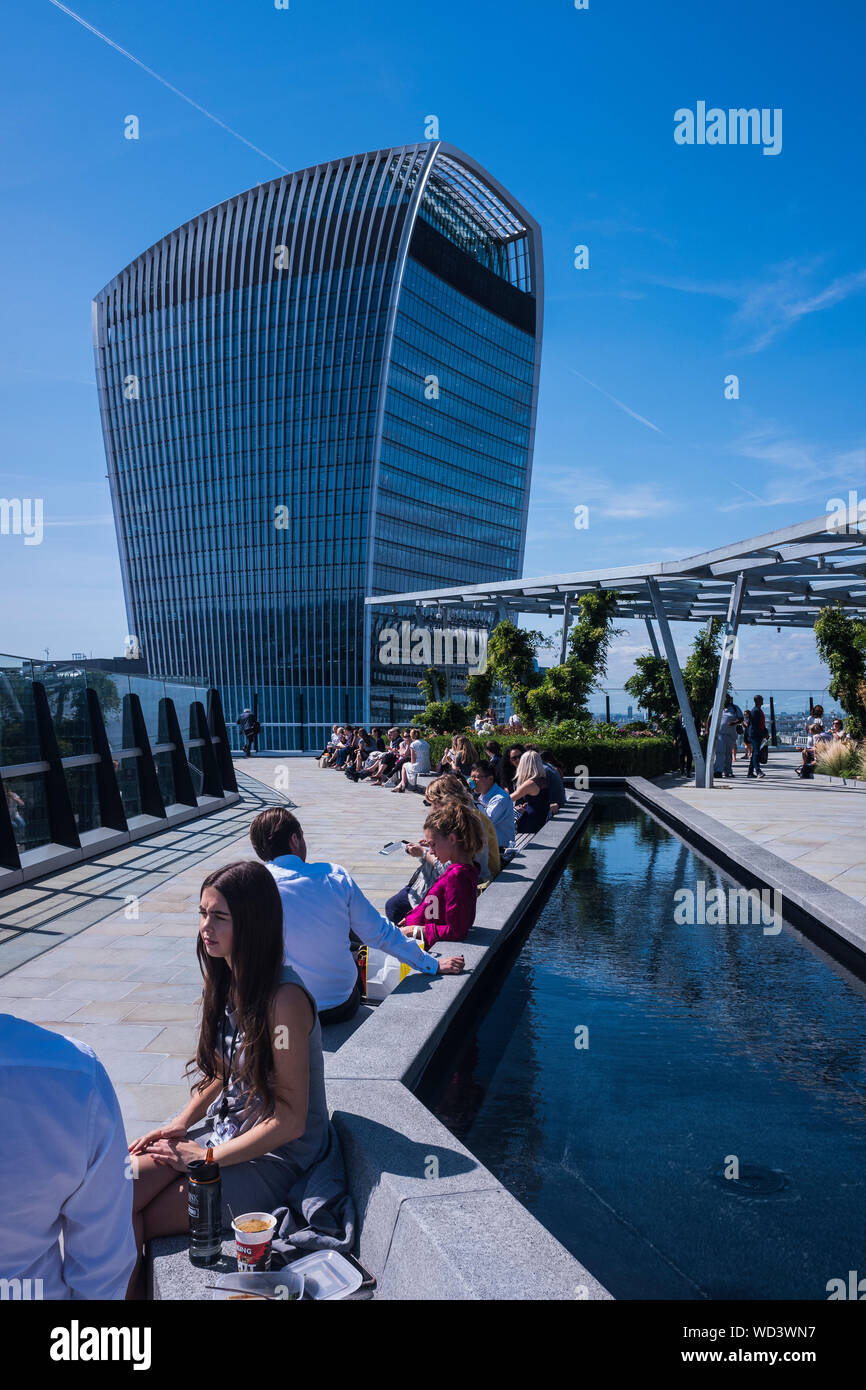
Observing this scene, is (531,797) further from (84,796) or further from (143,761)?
(143,761)

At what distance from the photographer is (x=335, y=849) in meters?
12.4

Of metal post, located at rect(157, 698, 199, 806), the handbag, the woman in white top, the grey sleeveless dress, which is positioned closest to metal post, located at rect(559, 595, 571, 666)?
the woman in white top

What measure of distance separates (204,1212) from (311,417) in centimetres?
7957

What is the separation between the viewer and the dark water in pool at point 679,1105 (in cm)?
372

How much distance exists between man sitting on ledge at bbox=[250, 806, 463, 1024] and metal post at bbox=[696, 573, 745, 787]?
684 inches

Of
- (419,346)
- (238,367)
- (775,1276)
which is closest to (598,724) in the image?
(775,1276)

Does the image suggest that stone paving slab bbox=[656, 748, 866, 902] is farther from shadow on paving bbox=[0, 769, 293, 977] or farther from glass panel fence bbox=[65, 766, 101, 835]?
glass panel fence bbox=[65, 766, 101, 835]

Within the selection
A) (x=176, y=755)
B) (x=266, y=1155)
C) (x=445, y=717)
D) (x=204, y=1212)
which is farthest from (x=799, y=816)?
(x=445, y=717)

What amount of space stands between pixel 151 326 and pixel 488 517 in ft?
111

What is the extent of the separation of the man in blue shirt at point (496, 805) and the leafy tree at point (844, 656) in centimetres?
1368

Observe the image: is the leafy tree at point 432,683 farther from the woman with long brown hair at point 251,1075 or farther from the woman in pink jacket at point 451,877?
the woman with long brown hair at point 251,1075

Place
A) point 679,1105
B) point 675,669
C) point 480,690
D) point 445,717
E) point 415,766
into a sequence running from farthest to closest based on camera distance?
1. point 480,690
2. point 445,717
3. point 675,669
4. point 415,766
5. point 679,1105

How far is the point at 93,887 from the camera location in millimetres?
10023
